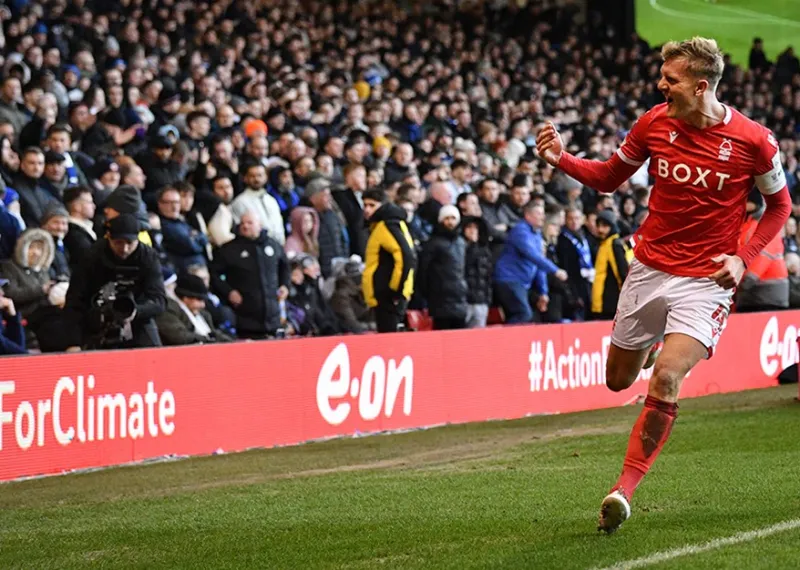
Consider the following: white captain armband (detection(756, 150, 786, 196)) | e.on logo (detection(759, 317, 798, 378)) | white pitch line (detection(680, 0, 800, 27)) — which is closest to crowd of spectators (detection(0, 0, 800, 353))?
e.on logo (detection(759, 317, 798, 378))

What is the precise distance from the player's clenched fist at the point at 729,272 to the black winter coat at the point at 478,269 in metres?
9.75

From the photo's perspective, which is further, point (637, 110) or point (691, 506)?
point (637, 110)

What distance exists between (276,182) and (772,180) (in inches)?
404

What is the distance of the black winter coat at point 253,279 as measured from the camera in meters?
14.8

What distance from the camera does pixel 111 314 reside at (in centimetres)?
1242

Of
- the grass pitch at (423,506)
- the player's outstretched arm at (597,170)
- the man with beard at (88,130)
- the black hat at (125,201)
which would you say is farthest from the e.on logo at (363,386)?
the player's outstretched arm at (597,170)

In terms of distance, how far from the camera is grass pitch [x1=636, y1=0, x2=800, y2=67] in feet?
109

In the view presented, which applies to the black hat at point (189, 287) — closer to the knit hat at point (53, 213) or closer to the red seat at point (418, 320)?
the knit hat at point (53, 213)

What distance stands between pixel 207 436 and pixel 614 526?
20.9ft

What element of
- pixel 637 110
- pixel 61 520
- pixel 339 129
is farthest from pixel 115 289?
pixel 637 110

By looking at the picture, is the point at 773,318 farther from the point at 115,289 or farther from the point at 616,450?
the point at 115,289

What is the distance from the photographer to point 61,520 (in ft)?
29.4

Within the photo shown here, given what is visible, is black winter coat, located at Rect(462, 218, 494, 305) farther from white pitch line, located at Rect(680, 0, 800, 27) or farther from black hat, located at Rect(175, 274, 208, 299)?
white pitch line, located at Rect(680, 0, 800, 27)

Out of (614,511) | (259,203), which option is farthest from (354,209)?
(614,511)
